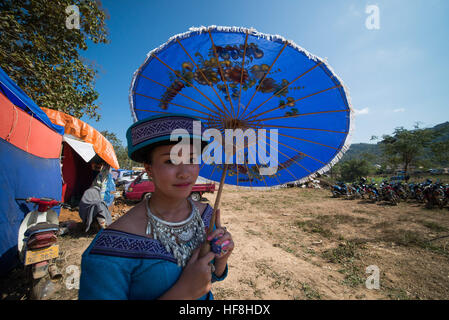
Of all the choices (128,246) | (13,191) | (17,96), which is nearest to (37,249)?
(13,191)

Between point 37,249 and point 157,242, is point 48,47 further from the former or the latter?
point 157,242

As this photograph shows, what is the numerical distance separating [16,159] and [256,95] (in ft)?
12.5

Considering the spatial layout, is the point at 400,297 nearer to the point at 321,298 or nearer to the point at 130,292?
the point at 321,298

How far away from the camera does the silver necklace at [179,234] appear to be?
42.3 inches

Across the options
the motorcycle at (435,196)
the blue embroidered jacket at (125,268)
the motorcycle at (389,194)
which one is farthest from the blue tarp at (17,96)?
the motorcycle at (435,196)

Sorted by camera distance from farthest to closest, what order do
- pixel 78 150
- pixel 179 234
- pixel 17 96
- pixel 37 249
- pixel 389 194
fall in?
pixel 389 194, pixel 78 150, pixel 17 96, pixel 37 249, pixel 179 234

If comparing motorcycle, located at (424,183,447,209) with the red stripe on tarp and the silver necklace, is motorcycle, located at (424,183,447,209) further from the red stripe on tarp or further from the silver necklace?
the red stripe on tarp

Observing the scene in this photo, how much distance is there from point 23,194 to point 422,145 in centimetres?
2961

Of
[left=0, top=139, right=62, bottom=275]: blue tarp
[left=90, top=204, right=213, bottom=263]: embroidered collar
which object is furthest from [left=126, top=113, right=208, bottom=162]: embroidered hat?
[left=0, top=139, right=62, bottom=275]: blue tarp

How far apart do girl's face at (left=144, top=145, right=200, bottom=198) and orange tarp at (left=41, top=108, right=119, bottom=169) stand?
4975mm

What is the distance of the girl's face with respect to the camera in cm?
110

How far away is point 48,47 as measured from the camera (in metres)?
4.77

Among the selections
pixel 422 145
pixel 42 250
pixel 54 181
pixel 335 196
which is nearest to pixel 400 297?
pixel 42 250
